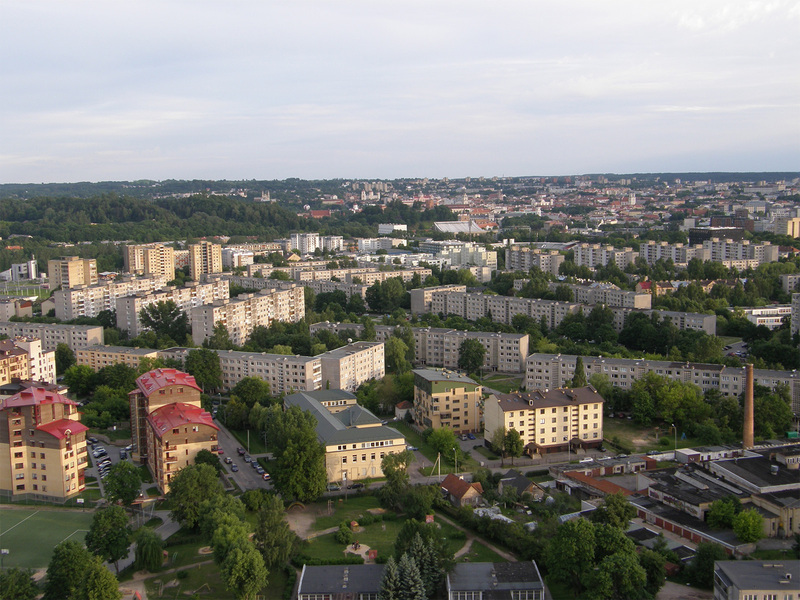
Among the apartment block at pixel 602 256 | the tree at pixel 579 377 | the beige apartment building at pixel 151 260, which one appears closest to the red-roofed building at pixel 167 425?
the tree at pixel 579 377

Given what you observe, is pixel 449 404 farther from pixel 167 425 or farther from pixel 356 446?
pixel 167 425

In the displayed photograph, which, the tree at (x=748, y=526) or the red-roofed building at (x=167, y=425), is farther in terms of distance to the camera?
the red-roofed building at (x=167, y=425)

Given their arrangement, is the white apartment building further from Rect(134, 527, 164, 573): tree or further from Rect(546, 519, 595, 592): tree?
Rect(546, 519, 595, 592): tree

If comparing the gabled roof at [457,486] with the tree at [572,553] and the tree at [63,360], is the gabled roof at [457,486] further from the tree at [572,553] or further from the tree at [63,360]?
the tree at [63,360]

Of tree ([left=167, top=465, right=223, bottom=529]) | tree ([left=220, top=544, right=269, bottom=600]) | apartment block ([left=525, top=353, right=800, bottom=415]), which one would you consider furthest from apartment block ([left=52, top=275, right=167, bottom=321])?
tree ([left=220, top=544, right=269, bottom=600])

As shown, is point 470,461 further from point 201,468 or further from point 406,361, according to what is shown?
point 406,361

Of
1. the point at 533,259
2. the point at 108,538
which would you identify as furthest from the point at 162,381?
the point at 533,259

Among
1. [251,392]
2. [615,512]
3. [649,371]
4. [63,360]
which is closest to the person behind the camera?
[615,512]
